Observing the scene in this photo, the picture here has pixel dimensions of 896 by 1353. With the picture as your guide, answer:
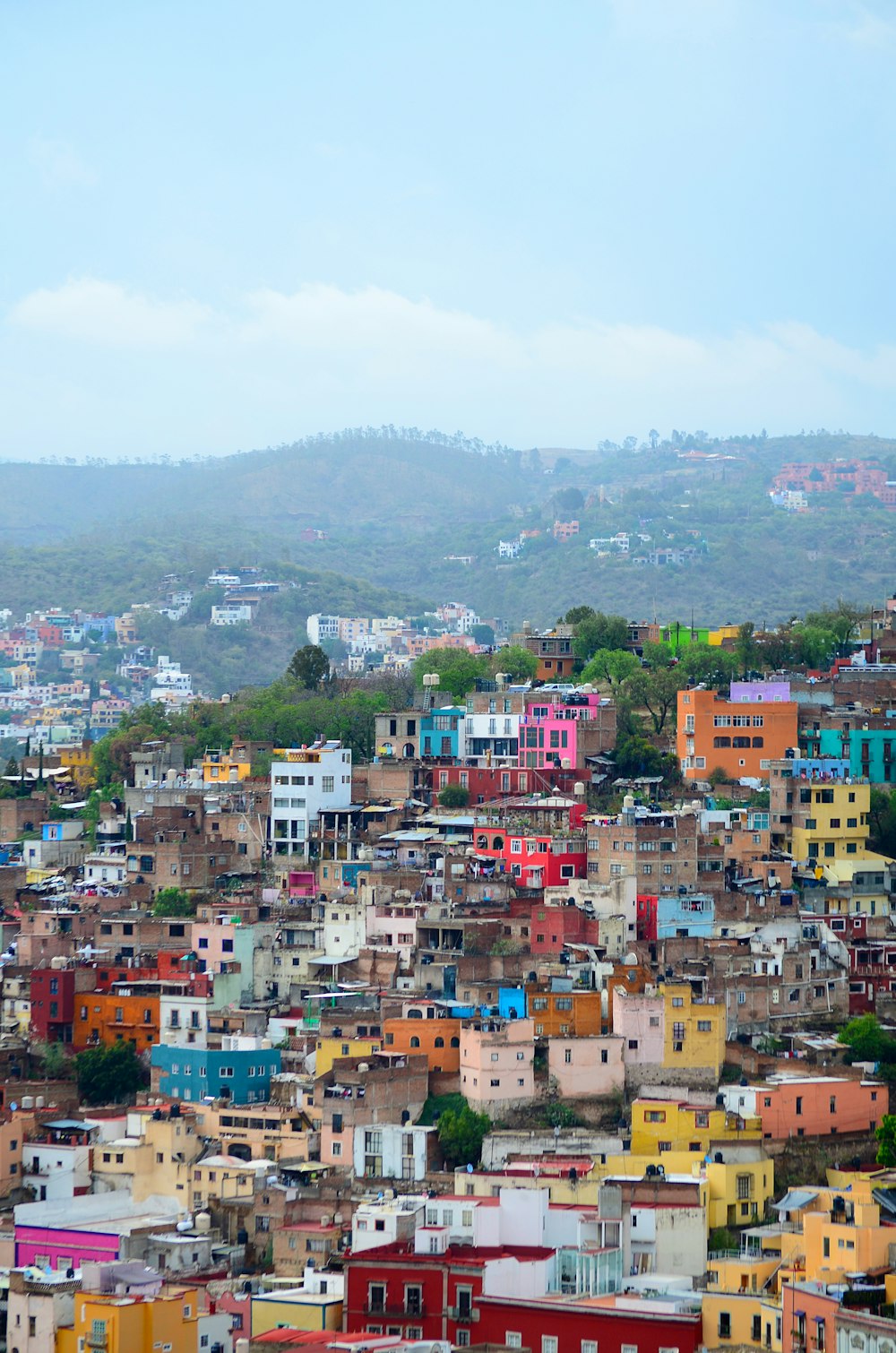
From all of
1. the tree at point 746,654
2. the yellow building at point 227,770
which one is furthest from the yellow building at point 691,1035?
the tree at point 746,654

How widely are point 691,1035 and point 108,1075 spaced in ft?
26.7

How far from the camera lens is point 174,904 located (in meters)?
44.3

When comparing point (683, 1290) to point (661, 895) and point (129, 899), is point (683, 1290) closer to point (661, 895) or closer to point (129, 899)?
point (661, 895)

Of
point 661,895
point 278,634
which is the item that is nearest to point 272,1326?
point 661,895

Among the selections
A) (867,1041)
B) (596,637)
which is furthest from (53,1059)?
(596,637)

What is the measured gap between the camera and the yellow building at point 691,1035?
37031mm

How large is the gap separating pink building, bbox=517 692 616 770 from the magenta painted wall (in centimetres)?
1741

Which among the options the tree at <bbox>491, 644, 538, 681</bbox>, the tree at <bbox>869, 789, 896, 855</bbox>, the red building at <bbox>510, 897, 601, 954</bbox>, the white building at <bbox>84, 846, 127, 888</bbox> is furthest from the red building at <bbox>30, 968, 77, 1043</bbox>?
the tree at <bbox>491, 644, 538, 681</bbox>

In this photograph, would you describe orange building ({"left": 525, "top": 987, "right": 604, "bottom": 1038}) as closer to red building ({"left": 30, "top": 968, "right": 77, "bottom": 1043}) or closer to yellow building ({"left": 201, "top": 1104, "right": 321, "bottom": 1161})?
yellow building ({"left": 201, "top": 1104, "right": 321, "bottom": 1161})

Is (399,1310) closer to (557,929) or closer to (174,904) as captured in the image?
(557,929)

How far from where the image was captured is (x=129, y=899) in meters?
45.2

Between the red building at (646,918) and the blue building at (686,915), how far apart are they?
3.5 inches

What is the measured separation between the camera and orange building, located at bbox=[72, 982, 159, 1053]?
40531 mm

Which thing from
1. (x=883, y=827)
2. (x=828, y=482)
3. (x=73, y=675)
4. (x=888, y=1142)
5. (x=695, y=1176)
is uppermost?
(x=828, y=482)
